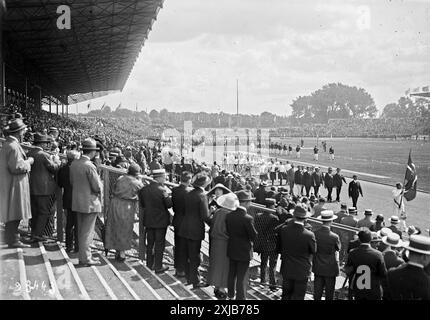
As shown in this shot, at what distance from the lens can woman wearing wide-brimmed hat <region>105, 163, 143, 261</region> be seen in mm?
5969

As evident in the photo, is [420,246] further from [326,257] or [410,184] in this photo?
[410,184]

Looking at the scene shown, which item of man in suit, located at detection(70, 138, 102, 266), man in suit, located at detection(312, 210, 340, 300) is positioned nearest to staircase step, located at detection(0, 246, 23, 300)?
man in suit, located at detection(70, 138, 102, 266)

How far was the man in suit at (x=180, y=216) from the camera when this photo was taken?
5586 millimetres

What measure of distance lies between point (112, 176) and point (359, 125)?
110 metres

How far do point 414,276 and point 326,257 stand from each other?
1.68 meters

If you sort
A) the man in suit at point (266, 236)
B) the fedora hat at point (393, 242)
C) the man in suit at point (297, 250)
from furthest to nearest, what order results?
the man in suit at point (266, 236) < the fedora hat at point (393, 242) < the man in suit at point (297, 250)

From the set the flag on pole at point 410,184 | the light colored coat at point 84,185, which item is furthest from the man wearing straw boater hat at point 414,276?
the flag on pole at point 410,184

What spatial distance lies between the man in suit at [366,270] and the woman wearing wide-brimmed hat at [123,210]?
9.21 feet

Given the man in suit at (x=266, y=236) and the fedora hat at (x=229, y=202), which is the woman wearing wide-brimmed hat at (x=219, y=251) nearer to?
the fedora hat at (x=229, y=202)

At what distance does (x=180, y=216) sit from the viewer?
18.5ft

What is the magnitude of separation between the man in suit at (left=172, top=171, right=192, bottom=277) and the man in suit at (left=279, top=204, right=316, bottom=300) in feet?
4.10

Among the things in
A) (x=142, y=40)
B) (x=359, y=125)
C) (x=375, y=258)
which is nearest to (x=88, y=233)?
(x=375, y=258)
